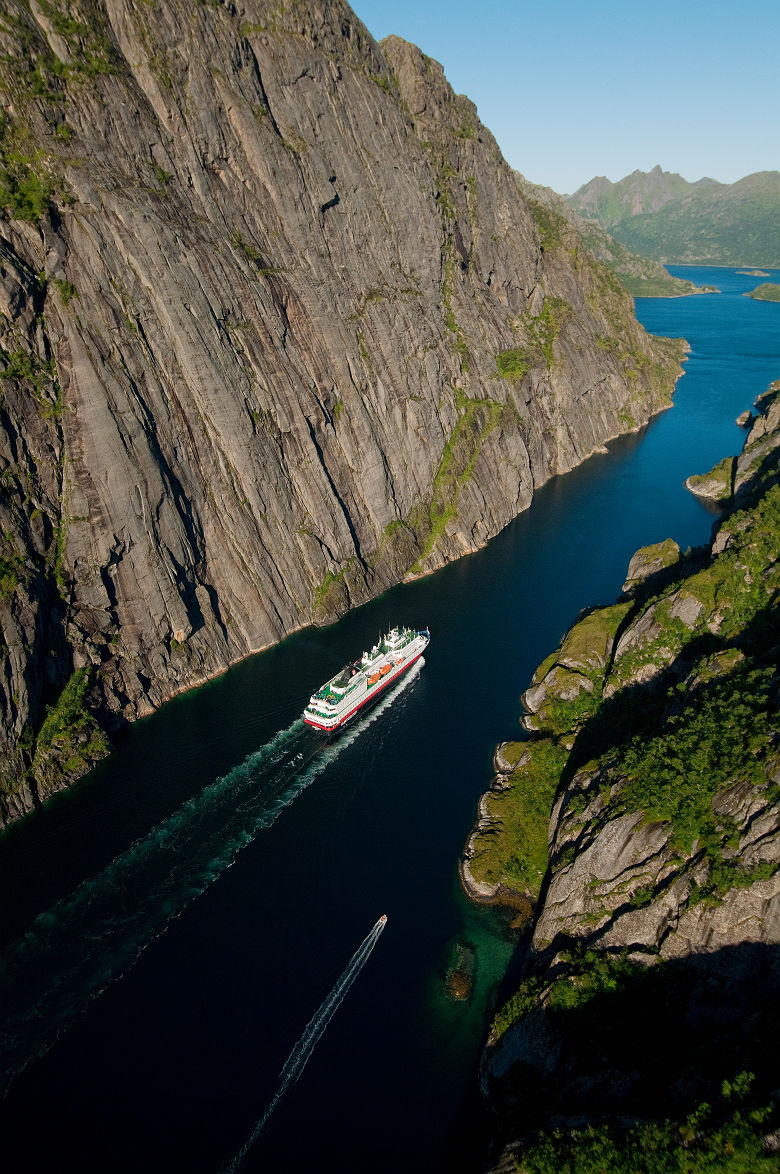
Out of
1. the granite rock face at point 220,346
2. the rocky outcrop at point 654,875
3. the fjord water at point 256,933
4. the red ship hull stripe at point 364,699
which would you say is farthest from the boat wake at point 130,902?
the rocky outcrop at point 654,875

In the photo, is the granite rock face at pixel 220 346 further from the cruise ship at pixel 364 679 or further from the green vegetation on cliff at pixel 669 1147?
the green vegetation on cliff at pixel 669 1147

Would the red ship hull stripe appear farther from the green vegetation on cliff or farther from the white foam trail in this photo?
the green vegetation on cliff

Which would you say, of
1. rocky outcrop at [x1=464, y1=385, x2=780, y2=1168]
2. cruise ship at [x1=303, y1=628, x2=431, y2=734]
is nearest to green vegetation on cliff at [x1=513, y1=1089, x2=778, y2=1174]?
rocky outcrop at [x1=464, y1=385, x2=780, y2=1168]

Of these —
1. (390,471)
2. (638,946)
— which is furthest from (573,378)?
(638,946)

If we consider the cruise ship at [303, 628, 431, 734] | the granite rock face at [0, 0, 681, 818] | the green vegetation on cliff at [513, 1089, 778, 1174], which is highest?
the granite rock face at [0, 0, 681, 818]

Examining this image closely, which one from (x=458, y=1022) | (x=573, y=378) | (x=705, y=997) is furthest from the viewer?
(x=573, y=378)

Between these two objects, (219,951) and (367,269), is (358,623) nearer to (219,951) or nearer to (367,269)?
(219,951)
